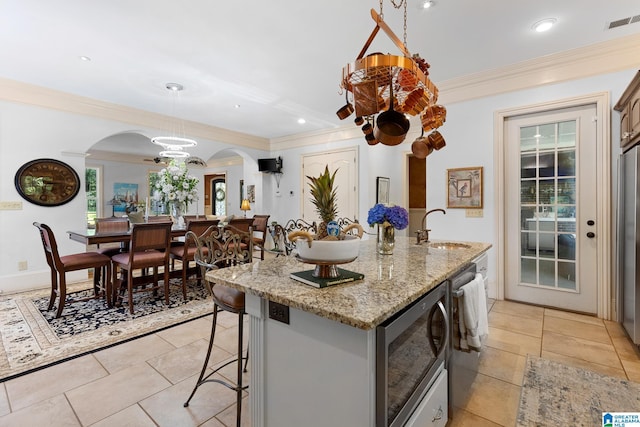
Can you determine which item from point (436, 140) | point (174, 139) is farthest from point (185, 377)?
point (174, 139)

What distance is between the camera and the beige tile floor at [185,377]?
166cm

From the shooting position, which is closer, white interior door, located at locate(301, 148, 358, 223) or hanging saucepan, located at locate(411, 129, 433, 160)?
hanging saucepan, located at locate(411, 129, 433, 160)

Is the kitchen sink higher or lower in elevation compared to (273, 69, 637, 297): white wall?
lower

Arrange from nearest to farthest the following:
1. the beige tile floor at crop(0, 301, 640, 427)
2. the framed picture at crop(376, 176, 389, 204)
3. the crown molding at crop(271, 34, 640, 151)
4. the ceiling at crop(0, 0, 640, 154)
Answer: the beige tile floor at crop(0, 301, 640, 427) → the ceiling at crop(0, 0, 640, 154) → the crown molding at crop(271, 34, 640, 151) → the framed picture at crop(376, 176, 389, 204)

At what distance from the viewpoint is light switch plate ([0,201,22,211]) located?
3.80 meters

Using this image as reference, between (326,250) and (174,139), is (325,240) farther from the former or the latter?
(174,139)

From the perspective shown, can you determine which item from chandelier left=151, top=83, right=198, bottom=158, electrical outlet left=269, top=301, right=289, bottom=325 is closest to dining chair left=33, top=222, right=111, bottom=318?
chandelier left=151, top=83, right=198, bottom=158

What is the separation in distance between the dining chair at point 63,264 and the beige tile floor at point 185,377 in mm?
1129

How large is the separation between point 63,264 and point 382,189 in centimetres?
476

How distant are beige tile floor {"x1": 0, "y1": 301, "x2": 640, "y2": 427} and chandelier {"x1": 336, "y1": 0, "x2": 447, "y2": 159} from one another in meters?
1.72

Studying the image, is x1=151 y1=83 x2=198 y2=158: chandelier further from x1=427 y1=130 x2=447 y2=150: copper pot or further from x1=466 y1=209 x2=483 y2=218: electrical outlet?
x1=466 y1=209 x2=483 y2=218: electrical outlet

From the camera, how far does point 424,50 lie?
309 centimetres

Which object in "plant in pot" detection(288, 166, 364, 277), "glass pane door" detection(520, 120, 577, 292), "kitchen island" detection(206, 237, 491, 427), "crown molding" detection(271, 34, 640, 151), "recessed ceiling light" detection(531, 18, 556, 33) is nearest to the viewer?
"kitchen island" detection(206, 237, 491, 427)

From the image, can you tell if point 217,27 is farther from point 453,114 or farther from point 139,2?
point 453,114
